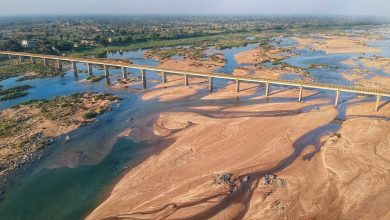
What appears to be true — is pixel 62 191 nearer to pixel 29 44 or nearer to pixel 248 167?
pixel 248 167

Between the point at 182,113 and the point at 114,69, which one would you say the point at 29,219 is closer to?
the point at 182,113

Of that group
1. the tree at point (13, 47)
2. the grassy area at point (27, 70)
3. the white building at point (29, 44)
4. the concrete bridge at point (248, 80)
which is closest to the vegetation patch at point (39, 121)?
the concrete bridge at point (248, 80)

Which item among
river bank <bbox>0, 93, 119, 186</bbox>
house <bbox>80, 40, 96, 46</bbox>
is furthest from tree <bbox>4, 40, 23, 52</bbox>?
river bank <bbox>0, 93, 119, 186</bbox>

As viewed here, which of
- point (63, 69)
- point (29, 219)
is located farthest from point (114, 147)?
point (63, 69)

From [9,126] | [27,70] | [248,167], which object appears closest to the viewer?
[248,167]

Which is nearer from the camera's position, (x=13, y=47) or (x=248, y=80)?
(x=248, y=80)

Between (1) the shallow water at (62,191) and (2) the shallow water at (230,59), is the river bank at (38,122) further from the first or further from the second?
(2) the shallow water at (230,59)

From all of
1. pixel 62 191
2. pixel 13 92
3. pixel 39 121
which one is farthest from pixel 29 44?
pixel 62 191
